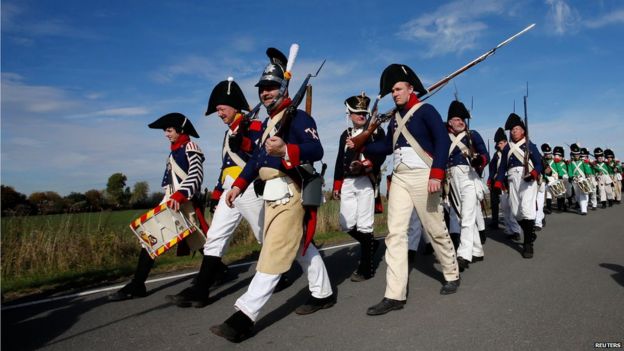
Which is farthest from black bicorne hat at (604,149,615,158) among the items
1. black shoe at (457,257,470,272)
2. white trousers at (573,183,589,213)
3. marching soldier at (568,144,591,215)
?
black shoe at (457,257,470,272)

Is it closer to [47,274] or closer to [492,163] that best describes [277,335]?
[47,274]

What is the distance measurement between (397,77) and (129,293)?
12.2 feet

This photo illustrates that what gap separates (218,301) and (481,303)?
2.64 m

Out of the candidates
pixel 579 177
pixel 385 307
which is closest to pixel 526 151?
pixel 385 307

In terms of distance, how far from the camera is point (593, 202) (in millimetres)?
16156

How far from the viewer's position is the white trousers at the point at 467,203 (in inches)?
253

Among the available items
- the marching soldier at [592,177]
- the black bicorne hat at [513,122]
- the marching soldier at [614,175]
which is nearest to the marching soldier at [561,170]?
the marching soldier at [592,177]

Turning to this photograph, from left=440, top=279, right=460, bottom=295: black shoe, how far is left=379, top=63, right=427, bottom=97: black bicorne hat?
6.65ft

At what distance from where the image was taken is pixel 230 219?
5012mm

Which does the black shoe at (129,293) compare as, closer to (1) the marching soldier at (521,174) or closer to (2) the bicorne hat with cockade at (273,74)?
(2) the bicorne hat with cockade at (273,74)

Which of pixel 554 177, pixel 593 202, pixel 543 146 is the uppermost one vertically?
pixel 543 146

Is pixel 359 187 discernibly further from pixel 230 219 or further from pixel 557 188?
pixel 557 188

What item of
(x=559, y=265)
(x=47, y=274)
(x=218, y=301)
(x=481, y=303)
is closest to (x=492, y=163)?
(x=559, y=265)

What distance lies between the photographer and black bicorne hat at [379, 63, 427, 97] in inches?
183
